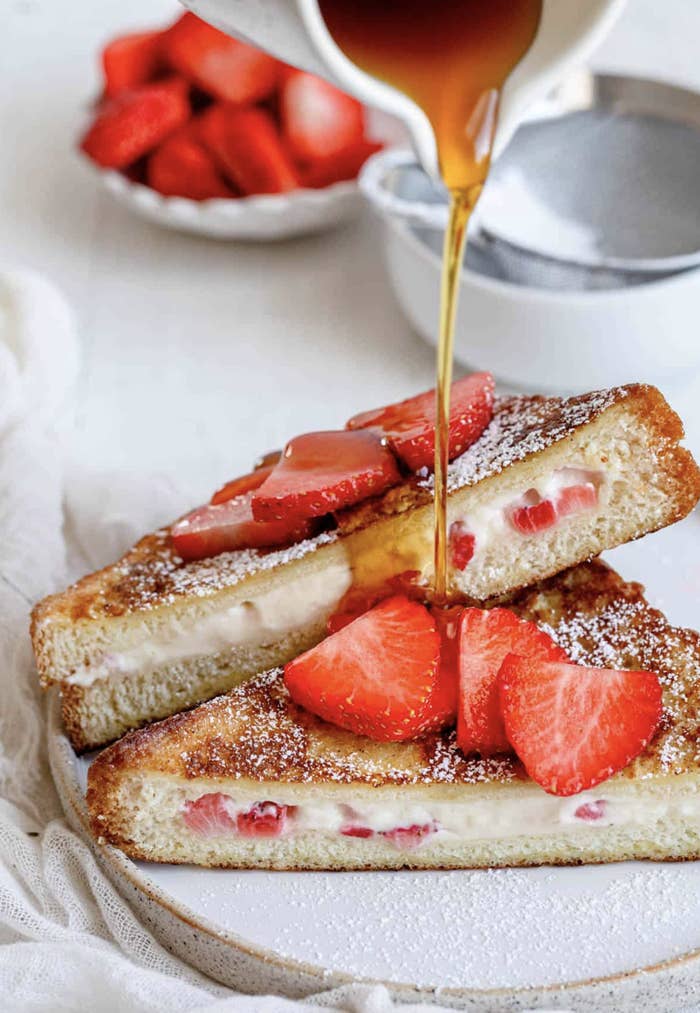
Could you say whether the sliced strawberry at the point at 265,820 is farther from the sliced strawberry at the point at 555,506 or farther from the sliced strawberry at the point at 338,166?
the sliced strawberry at the point at 338,166

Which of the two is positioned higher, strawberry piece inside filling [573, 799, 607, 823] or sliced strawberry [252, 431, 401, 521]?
sliced strawberry [252, 431, 401, 521]

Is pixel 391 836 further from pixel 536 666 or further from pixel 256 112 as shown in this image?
pixel 256 112

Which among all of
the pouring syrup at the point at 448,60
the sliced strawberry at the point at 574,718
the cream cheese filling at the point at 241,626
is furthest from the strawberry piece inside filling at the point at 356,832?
the pouring syrup at the point at 448,60

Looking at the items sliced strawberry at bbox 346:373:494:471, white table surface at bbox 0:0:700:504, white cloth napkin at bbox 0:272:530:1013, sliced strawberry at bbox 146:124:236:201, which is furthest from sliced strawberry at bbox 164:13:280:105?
sliced strawberry at bbox 346:373:494:471

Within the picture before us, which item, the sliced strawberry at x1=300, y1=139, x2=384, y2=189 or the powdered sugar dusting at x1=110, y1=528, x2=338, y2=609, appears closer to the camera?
the powdered sugar dusting at x1=110, y1=528, x2=338, y2=609

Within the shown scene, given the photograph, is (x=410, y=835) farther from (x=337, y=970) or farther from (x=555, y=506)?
(x=555, y=506)

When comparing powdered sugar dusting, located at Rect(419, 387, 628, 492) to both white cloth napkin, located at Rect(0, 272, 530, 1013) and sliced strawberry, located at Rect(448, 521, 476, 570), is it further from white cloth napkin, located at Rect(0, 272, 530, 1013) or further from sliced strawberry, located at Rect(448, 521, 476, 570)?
white cloth napkin, located at Rect(0, 272, 530, 1013)
